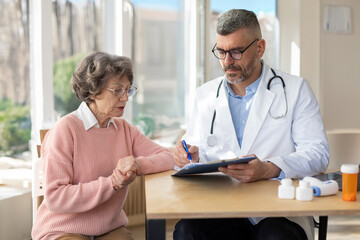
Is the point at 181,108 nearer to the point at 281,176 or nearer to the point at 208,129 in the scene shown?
the point at 208,129

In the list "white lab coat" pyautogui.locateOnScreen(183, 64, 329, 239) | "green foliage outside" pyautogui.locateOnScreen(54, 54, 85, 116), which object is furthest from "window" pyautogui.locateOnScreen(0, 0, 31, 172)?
"white lab coat" pyautogui.locateOnScreen(183, 64, 329, 239)

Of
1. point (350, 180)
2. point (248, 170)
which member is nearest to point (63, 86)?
point (248, 170)

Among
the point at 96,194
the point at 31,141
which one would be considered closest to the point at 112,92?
the point at 96,194

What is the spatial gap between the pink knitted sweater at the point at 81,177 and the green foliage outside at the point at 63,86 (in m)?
1.40

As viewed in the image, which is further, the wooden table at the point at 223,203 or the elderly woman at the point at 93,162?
the elderly woman at the point at 93,162

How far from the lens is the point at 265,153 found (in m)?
2.13

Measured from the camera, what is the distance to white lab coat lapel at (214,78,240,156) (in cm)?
218

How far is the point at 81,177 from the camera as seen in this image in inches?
77.6

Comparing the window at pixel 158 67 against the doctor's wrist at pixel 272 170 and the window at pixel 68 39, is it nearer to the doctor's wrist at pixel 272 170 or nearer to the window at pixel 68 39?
the window at pixel 68 39

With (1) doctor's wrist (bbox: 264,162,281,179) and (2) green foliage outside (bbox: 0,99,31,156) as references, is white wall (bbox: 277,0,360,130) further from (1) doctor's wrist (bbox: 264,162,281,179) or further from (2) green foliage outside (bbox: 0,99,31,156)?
(1) doctor's wrist (bbox: 264,162,281,179)

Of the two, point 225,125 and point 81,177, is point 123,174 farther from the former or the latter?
point 225,125

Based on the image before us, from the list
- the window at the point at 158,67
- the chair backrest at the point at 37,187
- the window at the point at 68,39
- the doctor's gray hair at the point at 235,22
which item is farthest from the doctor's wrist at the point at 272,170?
the window at the point at 158,67

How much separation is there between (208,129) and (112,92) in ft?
1.64

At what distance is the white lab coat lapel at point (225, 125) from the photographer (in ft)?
7.16
